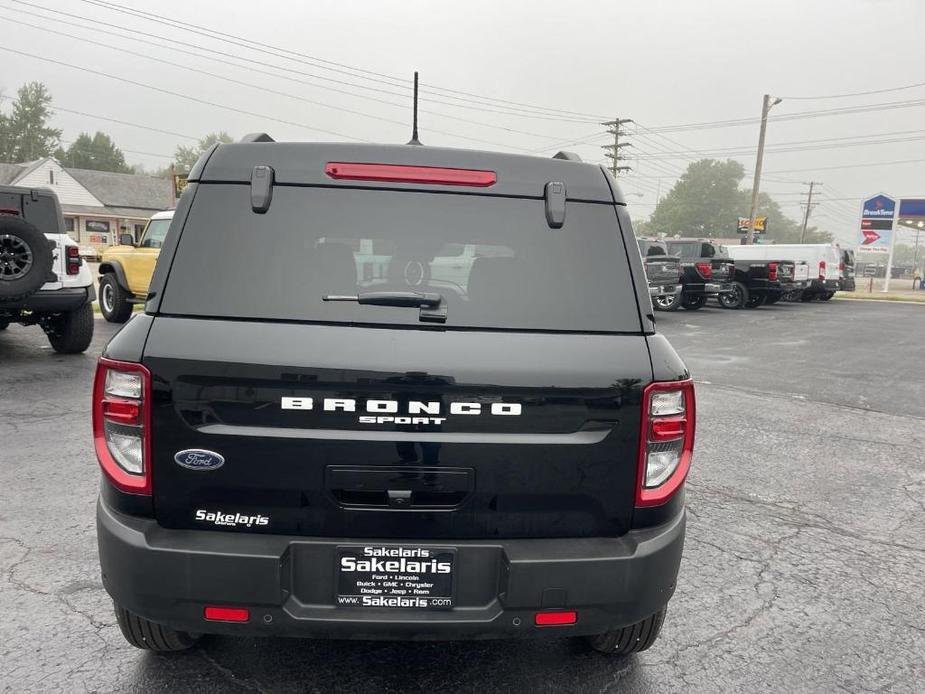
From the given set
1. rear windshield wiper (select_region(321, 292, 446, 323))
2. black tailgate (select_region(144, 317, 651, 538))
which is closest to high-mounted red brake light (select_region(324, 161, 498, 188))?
rear windshield wiper (select_region(321, 292, 446, 323))

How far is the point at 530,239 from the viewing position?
7.45ft

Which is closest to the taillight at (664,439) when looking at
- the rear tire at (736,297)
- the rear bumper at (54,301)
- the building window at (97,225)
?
the rear bumper at (54,301)

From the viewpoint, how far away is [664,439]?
2.21 metres

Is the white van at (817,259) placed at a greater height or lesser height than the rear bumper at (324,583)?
greater

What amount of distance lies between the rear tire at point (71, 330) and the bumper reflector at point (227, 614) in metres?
7.87

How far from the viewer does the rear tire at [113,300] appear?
12227 mm

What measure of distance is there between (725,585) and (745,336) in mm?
12503

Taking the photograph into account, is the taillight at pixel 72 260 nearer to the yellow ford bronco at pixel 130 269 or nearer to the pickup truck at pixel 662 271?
the yellow ford bronco at pixel 130 269

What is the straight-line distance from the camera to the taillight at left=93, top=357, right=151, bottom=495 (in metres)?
2.06

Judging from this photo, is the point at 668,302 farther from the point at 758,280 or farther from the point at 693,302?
the point at 758,280

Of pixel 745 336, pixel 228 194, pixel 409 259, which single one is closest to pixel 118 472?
pixel 228 194

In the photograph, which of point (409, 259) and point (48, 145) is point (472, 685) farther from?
point (48, 145)

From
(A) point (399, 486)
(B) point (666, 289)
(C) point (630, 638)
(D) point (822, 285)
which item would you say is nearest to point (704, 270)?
(B) point (666, 289)

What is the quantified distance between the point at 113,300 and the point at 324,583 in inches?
473
